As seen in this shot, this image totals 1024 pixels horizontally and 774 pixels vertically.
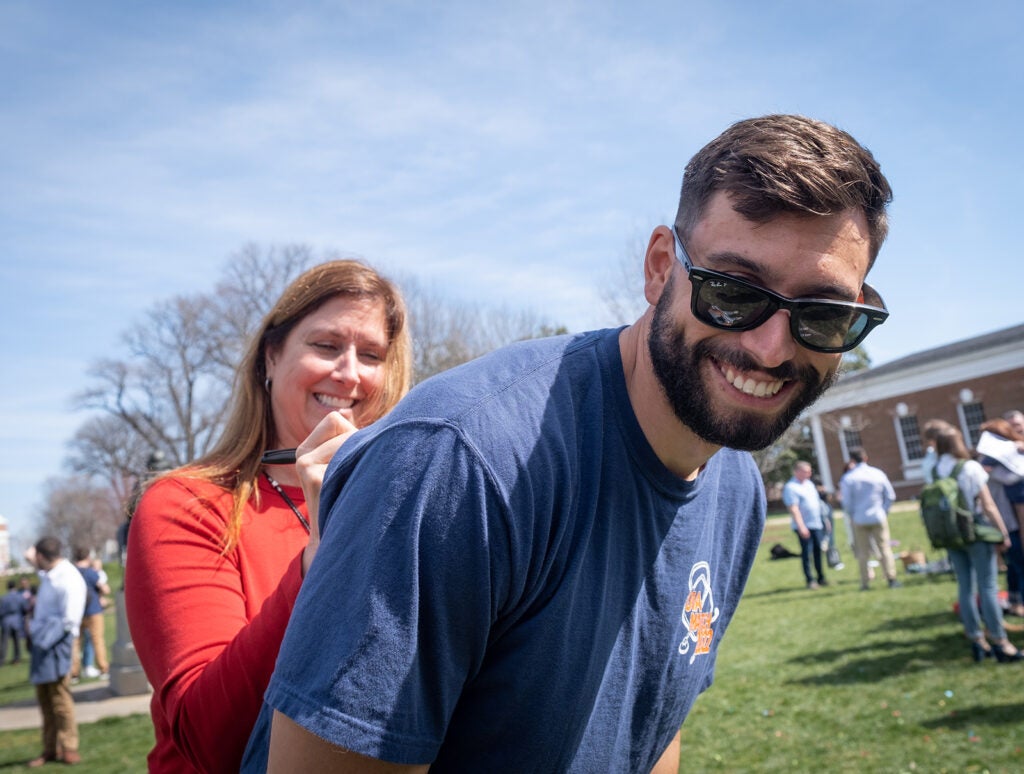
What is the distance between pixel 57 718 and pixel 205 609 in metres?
9.35

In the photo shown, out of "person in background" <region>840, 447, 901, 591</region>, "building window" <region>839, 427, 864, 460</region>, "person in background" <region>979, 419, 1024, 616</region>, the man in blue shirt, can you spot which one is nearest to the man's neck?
"person in background" <region>979, 419, 1024, 616</region>

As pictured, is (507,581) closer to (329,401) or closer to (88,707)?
(329,401)

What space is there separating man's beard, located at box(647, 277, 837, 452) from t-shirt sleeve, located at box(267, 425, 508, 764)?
0.52 metres

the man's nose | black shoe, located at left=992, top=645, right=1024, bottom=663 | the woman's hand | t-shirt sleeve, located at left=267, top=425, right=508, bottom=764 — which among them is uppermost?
the man's nose

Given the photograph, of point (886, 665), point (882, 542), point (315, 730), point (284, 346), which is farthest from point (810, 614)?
point (315, 730)

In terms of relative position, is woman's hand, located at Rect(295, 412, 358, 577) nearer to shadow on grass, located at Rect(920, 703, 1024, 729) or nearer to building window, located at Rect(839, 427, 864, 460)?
shadow on grass, located at Rect(920, 703, 1024, 729)

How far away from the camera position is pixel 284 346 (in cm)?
269

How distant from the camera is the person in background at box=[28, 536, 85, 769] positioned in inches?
372

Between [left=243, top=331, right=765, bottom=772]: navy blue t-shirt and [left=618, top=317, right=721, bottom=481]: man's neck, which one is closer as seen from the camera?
[left=243, top=331, right=765, bottom=772]: navy blue t-shirt

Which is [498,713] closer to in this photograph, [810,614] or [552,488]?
[552,488]

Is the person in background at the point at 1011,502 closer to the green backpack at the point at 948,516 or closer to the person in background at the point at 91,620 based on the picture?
the green backpack at the point at 948,516

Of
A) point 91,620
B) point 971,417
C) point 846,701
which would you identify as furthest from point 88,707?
point 971,417

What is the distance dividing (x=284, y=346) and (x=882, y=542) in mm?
12693

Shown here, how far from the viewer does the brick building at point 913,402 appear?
36.6 m
